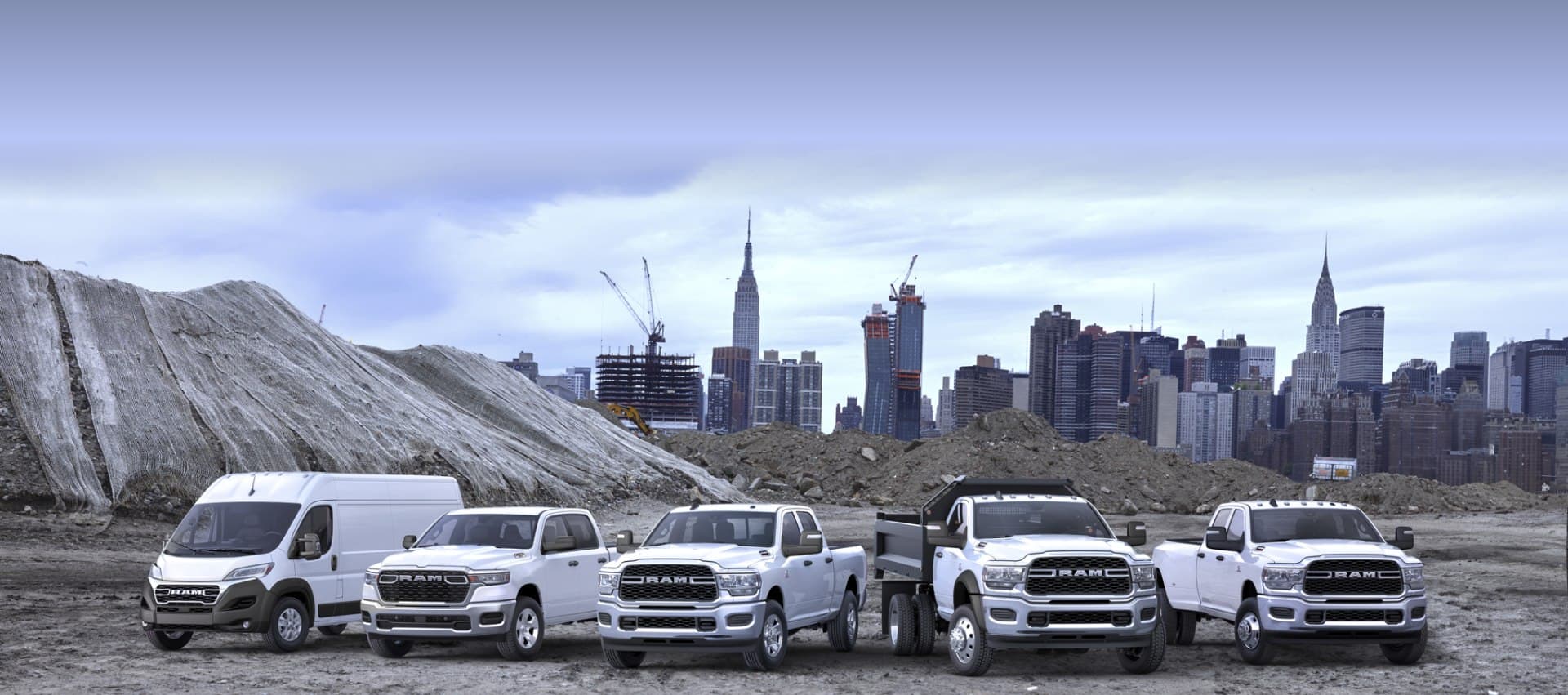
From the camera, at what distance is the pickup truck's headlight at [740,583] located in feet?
52.1

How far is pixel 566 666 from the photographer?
1695cm

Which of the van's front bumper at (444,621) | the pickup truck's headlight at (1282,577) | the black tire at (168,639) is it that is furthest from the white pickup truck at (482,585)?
the pickup truck's headlight at (1282,577)

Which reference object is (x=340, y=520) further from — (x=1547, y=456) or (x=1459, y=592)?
(x=1547, y=456)

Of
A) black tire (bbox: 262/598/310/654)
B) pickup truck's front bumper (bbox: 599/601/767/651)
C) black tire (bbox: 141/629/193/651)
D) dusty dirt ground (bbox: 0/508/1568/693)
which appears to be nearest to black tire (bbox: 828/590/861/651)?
dusty dirt ground (bbox: 0/508/1568/693)

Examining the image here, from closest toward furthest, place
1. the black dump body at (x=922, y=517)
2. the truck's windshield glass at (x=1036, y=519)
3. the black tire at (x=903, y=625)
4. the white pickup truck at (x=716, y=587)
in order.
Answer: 1. the white pickup truck at (x=716, y=587)
2. the truck's windshield glass at (x=1036, y=519)
3. the black tire at (x=903, y=625)
4. the black dump body at (x=922, y=517)

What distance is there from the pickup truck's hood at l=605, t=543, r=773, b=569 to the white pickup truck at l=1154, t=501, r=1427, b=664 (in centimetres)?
603

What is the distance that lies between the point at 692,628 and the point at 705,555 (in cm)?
92

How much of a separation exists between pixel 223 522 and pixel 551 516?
456 cm

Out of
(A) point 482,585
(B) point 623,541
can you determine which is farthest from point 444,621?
(B) point 623,541

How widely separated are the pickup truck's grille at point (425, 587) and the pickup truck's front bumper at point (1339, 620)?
9936 millimetres

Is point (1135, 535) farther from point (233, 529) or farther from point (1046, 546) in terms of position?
point (233, 529)

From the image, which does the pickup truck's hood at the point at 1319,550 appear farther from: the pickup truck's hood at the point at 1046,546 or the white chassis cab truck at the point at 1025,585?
the pickup truck's hood at the point at 1046,546

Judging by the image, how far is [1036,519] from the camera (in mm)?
16719

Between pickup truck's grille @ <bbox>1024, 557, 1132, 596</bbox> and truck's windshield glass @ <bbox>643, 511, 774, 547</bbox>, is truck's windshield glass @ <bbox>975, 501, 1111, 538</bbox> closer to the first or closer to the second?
pickup truck's grille @ <bbox>1024, 557, 1132, 596</bbox>
